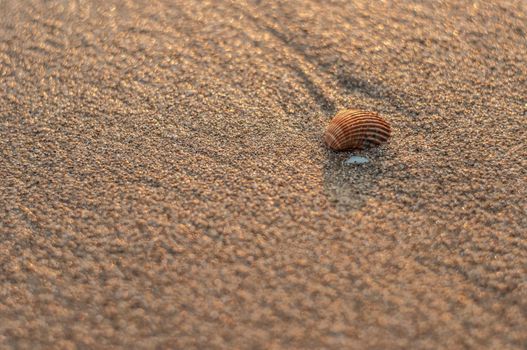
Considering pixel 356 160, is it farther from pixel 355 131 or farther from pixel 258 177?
pixel 258 177

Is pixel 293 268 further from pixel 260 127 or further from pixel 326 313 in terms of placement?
pixel 260 127

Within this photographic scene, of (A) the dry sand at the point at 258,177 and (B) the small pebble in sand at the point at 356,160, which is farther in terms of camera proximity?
(B) the small pebble in sand at the point at 356,160

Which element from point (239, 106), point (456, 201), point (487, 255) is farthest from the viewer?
point (239, 106)

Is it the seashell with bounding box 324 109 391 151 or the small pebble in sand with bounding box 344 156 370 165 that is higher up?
the seashell with bounding box 324 109 391 151

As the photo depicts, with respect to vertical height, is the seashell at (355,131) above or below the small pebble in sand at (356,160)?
above

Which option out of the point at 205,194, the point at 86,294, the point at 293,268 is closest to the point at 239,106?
the point at 205,194

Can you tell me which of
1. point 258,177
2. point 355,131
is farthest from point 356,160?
point 258,177
